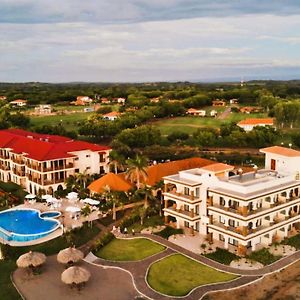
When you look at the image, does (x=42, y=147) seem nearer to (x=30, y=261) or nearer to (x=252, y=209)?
(x=30, y=261)

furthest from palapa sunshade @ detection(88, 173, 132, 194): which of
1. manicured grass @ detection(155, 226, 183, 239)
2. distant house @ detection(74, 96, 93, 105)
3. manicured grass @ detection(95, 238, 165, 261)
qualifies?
distant house @ detection(74, 96, 93, 105)

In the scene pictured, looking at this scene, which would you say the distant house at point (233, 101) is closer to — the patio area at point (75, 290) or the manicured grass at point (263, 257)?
the manicured grass at point (263, 257)

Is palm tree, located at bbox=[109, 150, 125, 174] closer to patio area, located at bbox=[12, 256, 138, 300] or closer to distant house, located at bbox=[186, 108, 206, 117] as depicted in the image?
patio area, located at bbox=[12, 256, 138, 300]

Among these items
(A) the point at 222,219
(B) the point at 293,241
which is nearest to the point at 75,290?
(A) the point at 222,219

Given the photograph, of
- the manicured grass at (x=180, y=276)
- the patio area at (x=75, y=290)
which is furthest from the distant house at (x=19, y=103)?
the manicured grass at (x=180, y=276)

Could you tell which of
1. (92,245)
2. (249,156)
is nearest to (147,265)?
(92,245)

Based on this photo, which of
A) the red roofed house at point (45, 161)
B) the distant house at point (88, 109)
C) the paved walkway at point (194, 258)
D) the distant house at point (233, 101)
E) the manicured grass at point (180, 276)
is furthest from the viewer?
the distant house at point (233, 101)

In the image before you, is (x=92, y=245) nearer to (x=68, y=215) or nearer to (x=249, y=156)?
(x=68, y=215)
